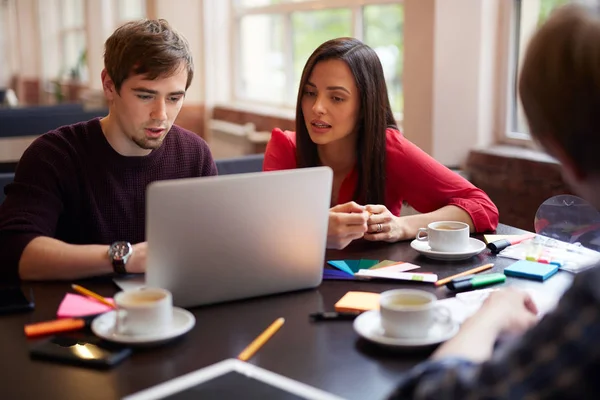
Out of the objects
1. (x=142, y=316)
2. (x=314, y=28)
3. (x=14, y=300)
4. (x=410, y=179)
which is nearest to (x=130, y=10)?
(x=314, y=28)

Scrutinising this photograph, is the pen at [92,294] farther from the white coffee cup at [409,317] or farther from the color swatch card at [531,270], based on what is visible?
the color swatch card at [531,270]

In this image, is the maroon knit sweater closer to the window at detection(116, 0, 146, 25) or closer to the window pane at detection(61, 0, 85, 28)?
the window at detection(116, 0, 146, 25)

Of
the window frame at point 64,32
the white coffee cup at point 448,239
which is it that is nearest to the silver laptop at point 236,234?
the white coffee cup at point 448,239

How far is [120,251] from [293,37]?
3232mm

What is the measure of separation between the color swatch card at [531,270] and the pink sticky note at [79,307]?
768 millimetres

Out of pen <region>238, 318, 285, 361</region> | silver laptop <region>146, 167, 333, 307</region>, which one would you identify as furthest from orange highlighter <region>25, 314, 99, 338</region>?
pen <region>238, 318, 285, 361</region>

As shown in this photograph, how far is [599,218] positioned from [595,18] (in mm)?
1031

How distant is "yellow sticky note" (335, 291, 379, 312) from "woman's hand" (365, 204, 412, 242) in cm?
38

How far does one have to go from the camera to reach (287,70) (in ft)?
14.7

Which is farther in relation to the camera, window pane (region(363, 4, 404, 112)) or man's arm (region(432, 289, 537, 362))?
window pane (region(363, 4, 404, 112))

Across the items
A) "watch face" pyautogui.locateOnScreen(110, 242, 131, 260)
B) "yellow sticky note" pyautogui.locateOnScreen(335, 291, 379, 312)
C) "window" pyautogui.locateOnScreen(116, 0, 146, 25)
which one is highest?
"window" pyautogui.locateOnScreen(116, 0, 146, 25)

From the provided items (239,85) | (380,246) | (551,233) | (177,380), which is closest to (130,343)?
(177,380)

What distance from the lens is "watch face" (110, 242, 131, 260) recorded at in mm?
1406

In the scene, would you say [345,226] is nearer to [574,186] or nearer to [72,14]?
[574,186]
